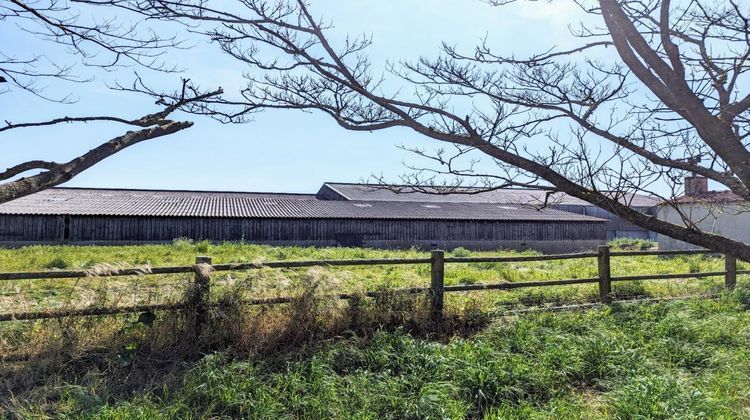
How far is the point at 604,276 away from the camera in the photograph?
344 inches

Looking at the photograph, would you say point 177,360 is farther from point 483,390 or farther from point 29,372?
point 483,390

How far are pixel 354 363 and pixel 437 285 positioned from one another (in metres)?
2.00

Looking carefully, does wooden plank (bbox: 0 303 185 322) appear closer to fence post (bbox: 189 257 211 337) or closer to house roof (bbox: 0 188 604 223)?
fence post (bbox: 189 257 211 337)

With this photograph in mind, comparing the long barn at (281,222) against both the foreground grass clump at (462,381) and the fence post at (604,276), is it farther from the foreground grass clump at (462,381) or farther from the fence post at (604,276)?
the foreground grass clump at (462,381)

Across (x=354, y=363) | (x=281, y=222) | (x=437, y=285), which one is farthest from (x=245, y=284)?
(x=281, y=222)

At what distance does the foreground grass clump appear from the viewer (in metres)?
4.21

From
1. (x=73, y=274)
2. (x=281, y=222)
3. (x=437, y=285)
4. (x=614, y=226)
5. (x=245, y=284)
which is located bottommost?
(x=437, y=285)

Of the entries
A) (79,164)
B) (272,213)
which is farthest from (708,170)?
(272,213)

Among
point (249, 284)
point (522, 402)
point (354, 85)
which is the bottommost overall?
point (522, 402)

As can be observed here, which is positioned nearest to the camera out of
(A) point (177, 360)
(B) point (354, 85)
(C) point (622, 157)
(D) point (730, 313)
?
(C) point (622, 157)

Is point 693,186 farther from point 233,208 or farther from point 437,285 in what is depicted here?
point 233,208

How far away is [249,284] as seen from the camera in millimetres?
5883

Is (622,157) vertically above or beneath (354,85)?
beneath

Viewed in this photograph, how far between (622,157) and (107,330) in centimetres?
538
